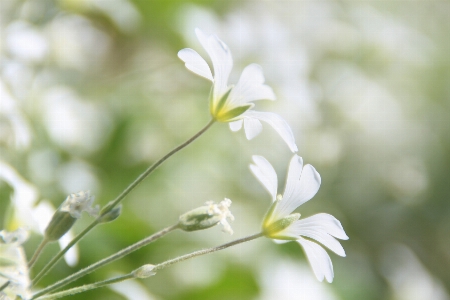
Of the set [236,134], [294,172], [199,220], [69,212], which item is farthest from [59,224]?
[236,134]

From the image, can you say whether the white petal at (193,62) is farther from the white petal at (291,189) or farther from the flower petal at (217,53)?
the white petal at (291,189)

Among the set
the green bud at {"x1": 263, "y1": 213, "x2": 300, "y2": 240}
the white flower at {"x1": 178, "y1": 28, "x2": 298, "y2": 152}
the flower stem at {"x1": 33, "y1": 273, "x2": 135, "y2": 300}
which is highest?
the white flower at {"x1": 178, "y1": 28, "x2": 298, "y2": 152}

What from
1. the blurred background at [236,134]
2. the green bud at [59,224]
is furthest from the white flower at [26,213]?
the green bud at [59,224]

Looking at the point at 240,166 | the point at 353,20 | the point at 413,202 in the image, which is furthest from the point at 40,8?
the point at 413,202

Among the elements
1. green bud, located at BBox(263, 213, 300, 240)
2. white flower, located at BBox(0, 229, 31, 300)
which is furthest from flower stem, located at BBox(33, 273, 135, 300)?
green bud, located at BBox(263, 213, 300, 240)

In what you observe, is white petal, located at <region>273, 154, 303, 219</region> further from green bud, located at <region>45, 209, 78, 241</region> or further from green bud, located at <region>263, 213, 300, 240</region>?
green bud, located at <region>45, 209, 78, 241</region>

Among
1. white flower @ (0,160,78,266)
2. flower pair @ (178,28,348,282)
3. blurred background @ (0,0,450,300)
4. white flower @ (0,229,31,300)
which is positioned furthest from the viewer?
blurred background @ (0,0,450,300)

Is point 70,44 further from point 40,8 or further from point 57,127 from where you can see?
point 57,127
